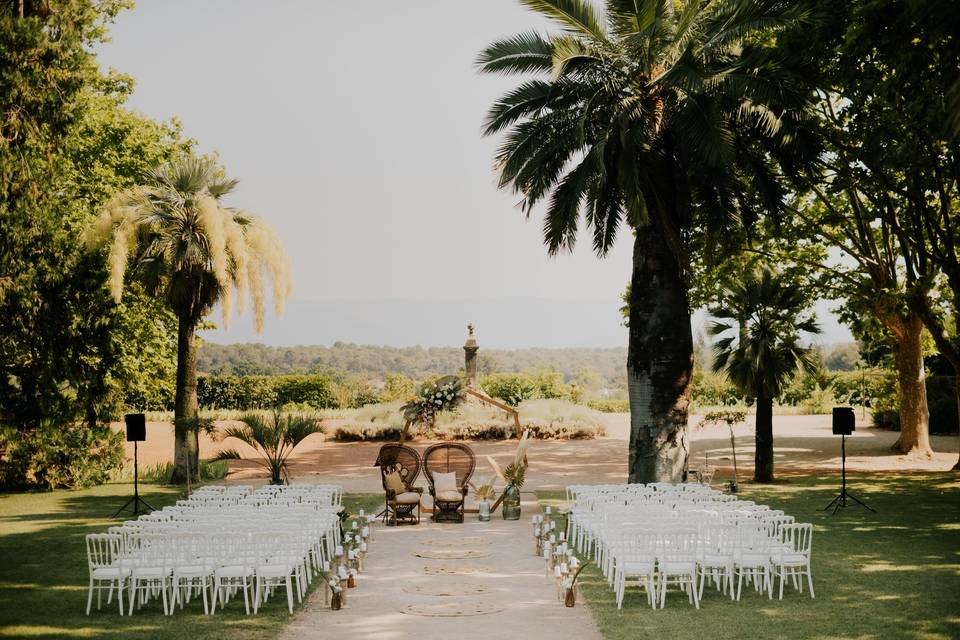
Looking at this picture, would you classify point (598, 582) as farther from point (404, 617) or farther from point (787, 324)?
point (787, 324)

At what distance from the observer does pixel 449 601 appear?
33.5 feet

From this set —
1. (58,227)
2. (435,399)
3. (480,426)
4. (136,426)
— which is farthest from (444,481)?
(480,426)

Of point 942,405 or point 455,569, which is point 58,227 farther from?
point 942,405

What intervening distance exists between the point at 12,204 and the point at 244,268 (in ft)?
19.5

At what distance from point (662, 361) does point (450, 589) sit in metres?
9.13

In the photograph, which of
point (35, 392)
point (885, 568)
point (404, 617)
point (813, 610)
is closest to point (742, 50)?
point (885, 568)

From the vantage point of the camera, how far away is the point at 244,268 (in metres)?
21.7

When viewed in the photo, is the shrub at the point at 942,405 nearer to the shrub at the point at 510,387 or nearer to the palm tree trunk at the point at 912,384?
the palm tree trunk at the point at 912,384

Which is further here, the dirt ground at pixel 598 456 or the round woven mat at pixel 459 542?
the dirt ground at pixel 598 456

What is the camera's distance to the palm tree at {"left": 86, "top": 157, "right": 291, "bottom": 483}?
20781 mm

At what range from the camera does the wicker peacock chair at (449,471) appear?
16.8m

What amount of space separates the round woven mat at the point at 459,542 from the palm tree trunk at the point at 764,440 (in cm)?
947

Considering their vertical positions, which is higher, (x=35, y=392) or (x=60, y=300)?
(x=60, y=300)

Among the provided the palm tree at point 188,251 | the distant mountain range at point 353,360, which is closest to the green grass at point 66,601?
the palm tree at point 188,251
